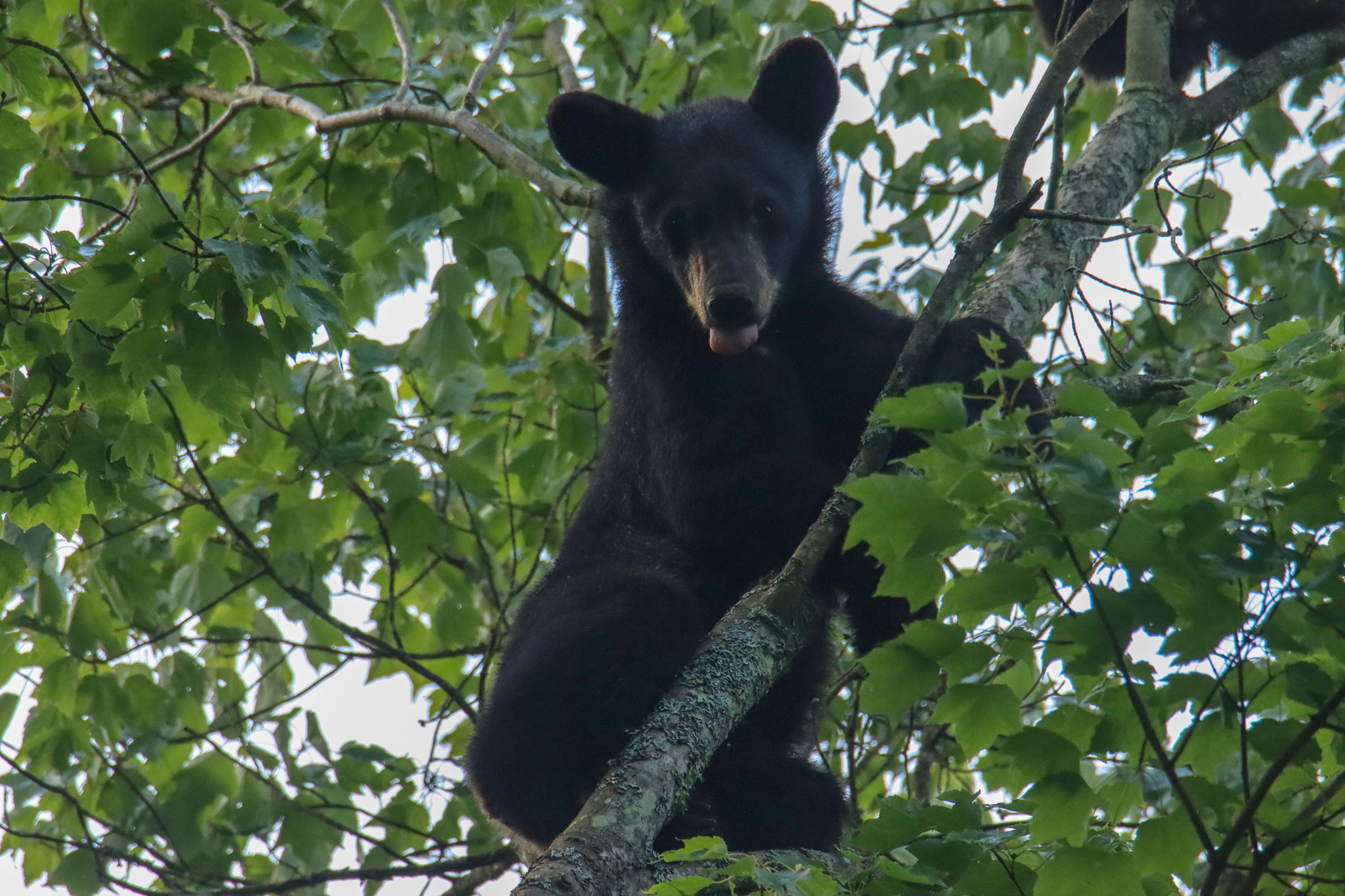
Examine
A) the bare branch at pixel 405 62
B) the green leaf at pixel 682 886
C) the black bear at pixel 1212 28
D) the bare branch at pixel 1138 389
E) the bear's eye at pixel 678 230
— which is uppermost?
the black bear at pixel 1212 28

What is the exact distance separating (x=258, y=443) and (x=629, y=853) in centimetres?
446

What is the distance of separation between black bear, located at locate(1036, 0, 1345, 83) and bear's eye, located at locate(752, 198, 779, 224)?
2.14 m

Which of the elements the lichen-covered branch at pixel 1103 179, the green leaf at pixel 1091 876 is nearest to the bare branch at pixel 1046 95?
the lichen-covered branch at pixel 1103 179

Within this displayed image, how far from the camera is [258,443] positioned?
601 centimetres

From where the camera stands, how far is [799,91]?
196 inches

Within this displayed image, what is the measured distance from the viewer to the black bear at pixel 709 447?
12.0ft

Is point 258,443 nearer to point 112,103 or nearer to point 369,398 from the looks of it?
point 369,398

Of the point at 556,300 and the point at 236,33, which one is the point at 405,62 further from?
the point at 556,300

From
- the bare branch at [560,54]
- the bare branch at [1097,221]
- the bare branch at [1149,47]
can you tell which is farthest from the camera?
the bare branch at [560,54]

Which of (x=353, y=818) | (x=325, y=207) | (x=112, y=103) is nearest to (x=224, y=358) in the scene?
(x=325, y=207)

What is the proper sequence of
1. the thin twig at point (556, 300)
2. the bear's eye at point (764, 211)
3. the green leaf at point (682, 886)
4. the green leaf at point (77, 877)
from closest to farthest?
1. the green leaf at point (682, 886)
2. the bear's eye at point (764, 211)
3. the green leaf at point (77, 877)
4. the thin twig at point (556, 300)

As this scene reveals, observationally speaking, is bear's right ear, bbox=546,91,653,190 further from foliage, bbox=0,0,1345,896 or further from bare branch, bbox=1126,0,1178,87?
bare branch, bbox=1126,0,1178,87

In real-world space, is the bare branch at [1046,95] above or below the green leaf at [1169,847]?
above

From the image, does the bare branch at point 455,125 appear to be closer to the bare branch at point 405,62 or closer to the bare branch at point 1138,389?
the bare branch at point 405,62
